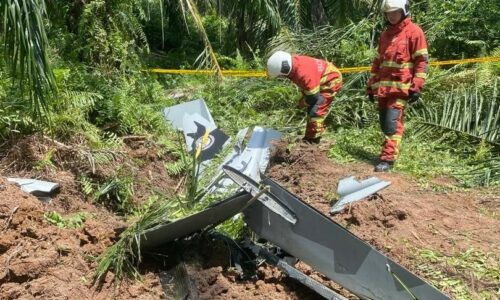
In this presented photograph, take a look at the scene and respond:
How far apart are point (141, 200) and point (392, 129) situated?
2.43 m

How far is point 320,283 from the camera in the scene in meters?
3.66

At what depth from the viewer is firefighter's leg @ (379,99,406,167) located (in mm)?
5637

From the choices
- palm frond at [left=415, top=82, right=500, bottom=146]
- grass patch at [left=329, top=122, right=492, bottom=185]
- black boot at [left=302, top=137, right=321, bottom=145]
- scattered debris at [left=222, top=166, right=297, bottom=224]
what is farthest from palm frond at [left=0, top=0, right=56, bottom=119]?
palm frond at [left=415, top=82, right=500, bottom=146]

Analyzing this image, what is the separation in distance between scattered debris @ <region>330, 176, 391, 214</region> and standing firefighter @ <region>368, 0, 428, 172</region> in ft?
2.13

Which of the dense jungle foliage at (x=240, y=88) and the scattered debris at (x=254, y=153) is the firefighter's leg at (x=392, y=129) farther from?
the scattered debris at (x=254, y=153)

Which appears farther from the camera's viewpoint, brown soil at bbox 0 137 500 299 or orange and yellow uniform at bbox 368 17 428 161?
orange and yellow uniform at bbox 368 17 428 161

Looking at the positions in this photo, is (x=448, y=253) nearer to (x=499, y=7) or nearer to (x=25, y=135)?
(x=25, y=135)

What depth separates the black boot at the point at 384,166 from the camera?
552cm

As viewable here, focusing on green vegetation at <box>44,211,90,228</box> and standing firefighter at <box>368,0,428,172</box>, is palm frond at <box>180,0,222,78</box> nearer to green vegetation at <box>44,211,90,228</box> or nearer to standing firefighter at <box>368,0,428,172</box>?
standing firefighter at <box>368,0,428,172</box>

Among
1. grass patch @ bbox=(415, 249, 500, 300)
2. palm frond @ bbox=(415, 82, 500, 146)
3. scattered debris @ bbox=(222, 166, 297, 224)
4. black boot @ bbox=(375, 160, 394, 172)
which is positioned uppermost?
scattered debris @ bbox=(222, 166, 297, 224)

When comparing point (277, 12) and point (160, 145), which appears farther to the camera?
point (277, 12)

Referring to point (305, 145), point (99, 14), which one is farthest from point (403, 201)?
point (99, 14)

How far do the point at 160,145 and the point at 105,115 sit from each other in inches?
24.9

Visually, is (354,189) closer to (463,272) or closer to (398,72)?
(463,272)
